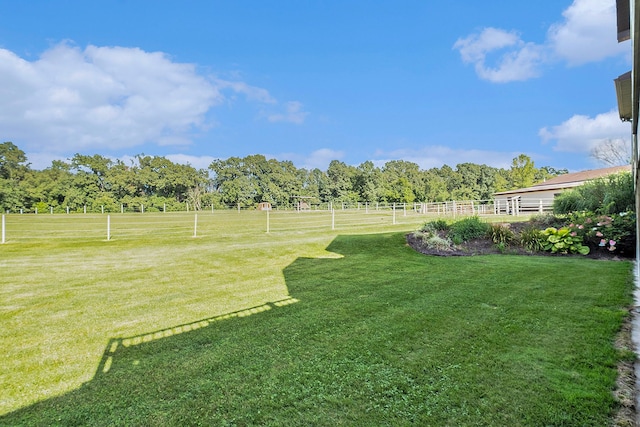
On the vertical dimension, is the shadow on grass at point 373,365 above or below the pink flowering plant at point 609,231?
below

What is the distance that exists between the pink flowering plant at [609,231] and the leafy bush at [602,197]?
2.97ft

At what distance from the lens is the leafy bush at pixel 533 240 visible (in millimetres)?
7332

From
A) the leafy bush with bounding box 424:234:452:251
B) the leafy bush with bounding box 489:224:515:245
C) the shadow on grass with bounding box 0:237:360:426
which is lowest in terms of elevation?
the shadow on grass with bounding box 0:237:360:426

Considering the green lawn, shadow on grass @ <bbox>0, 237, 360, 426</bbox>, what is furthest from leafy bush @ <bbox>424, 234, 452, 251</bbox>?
shadow on grass @ <bbox>0, 237, 360, 426</bbox>

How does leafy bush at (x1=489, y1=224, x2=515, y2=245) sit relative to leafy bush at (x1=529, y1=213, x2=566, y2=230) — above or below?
below

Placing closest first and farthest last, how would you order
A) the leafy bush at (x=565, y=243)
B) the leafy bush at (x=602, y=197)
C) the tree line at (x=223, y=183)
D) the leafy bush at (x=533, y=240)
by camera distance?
1. the leafy bush at (x=565, y=243)
2. the leafy bush at (x=533, y=240)
3. the leafy bush at (x=602, y=197)
4. the tree line at (x=223, y=183)

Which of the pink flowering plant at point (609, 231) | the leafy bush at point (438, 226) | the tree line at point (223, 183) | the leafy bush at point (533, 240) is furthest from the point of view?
the tree line at point (223, 183)

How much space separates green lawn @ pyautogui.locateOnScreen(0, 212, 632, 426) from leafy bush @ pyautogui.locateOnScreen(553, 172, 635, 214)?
3313 millimetres

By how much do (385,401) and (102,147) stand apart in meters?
58.1

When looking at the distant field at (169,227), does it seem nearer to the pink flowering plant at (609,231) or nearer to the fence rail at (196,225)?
the fence rail at (196,225)

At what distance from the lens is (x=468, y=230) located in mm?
8523

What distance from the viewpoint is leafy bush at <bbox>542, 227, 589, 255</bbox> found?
271 inches

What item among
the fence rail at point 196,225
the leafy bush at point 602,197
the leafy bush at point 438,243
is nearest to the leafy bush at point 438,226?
the leafy bush at point 438,243

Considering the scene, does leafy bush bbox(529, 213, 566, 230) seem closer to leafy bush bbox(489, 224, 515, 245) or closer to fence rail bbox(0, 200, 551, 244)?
leafy bush bbox(489, 224, 515, 245)
